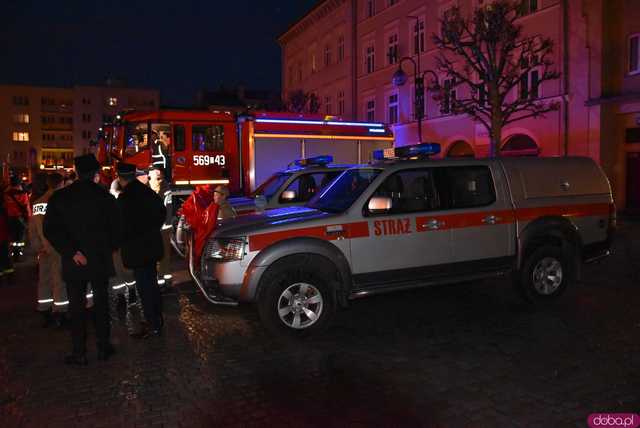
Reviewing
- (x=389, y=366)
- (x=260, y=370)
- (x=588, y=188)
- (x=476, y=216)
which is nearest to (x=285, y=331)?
(x=260, y=370)

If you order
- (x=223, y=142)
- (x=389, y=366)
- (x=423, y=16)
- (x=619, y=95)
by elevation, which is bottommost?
(x=389, y=366)

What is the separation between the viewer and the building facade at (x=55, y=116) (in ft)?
281

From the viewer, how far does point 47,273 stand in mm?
6449

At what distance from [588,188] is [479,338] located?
299 centimetres

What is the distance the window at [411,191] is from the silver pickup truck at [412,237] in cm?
1

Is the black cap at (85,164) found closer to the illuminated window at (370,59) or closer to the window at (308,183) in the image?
the window at (308,183)

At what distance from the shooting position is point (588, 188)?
24.5 feet

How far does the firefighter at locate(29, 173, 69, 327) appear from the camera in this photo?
628 cm

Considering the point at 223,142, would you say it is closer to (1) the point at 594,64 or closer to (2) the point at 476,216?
(2) the point at 476,216

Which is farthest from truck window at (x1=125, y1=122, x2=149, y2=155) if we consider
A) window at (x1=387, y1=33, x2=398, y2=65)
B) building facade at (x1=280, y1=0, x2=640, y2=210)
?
window at (x1=387, y1=33, x2=398, y2=65)

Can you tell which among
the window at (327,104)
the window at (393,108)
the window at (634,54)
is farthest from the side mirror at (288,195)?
the window at (327,104)

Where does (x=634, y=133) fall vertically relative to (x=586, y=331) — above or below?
above

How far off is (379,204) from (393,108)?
80.5 feet

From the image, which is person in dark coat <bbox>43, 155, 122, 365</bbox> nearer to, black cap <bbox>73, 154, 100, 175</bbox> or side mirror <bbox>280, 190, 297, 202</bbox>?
black cap <bbox>73, 154, 100, 175</bbox>
